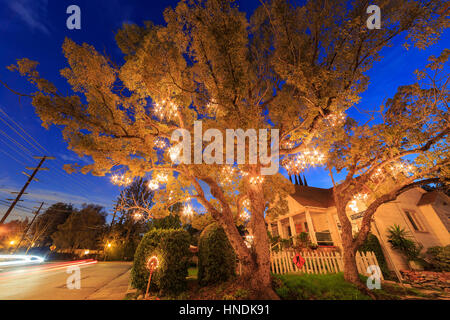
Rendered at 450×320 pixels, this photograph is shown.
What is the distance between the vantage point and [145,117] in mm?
6633

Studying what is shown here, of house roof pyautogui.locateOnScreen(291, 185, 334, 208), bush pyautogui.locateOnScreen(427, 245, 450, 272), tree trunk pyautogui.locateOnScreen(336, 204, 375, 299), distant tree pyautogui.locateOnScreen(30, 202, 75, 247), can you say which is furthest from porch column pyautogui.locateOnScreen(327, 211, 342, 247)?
distant tree pyautogui.locateOnScreen(30, 202, 75, 247)

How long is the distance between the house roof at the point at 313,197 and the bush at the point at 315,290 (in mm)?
8539

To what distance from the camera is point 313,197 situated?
51.7 ft

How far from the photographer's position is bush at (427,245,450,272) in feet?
28.3

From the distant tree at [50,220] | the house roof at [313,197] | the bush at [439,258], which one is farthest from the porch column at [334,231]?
the distant tree at [50,220]

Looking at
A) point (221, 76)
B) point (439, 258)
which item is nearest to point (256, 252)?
point (221, 76)

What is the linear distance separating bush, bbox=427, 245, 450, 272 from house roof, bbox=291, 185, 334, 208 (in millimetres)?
A: 5642

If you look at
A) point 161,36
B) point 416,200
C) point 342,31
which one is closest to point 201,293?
point 161,36

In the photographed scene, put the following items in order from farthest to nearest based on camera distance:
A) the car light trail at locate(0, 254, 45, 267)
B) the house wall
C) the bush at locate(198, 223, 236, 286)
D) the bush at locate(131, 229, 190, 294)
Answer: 1. the car light trail at locate(0, 254, 45, 267)
2. the house wall
3. the bush at locate(198, 223, 236, 286)
4. the bush at locate(131, 229, 190, 294)

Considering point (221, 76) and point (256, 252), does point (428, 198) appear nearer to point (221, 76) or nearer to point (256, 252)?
point (256, 252)

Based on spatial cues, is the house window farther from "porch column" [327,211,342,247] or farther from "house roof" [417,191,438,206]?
"porch column" [327,211,342,247]

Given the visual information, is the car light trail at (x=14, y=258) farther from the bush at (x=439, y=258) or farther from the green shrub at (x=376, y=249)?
the bush at (x=439, y=258)

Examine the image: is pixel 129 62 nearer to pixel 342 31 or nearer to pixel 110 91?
pixel 110 91

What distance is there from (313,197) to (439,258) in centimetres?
775
